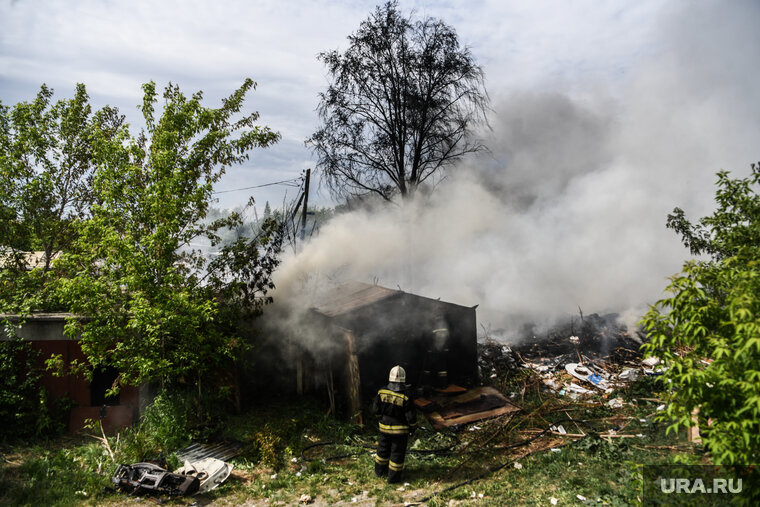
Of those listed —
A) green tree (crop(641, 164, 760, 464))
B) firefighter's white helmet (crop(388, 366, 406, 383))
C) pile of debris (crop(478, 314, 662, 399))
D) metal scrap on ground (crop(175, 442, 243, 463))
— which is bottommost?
metal scrap on ground (crop(175, 442, 243, 463))

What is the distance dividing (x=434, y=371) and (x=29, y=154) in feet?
38.7

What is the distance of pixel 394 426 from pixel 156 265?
5.15 meters

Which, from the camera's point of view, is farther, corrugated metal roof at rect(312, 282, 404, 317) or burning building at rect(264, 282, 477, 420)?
corrugated metal roof at rect(312, 282, 404, 317)

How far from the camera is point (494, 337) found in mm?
15414

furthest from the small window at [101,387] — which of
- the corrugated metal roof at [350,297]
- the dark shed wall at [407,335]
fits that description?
the dark shed wall at [407,335]

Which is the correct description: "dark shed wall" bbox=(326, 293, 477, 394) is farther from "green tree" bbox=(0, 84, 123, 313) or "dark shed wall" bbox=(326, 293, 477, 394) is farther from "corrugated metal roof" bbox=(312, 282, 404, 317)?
"green tree" bbox=(0, 84, 123, 313)

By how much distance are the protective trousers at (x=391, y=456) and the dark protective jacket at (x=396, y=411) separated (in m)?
0.11

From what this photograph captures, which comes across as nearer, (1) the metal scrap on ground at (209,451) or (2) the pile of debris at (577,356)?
(1) the metal scrap on ground at (209,451)

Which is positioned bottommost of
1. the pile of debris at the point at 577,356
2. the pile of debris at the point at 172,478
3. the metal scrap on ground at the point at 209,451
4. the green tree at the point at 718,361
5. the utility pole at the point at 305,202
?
the metal scrap on ground at the point at 209,451

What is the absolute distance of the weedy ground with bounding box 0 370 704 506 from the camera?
607 centimetres

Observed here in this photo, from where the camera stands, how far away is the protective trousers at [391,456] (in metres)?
6.64

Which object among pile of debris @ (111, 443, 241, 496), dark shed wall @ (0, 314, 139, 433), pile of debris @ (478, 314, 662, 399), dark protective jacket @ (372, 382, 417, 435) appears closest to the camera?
pile of debris @ (111, 443, 241, 496)

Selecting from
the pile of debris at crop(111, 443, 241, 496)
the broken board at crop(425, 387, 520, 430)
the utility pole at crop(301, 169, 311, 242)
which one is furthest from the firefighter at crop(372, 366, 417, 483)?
the utility pole at crop(301, 169, 311, 242)

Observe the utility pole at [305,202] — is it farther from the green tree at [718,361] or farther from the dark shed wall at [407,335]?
the green tree at [718,361]
